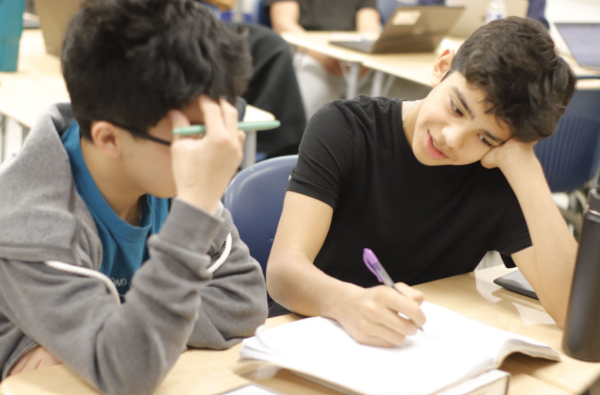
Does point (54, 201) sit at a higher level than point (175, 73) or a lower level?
lower

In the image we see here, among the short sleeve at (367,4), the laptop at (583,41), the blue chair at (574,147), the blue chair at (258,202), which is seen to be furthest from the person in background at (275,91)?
the short sleeve at (367,4)

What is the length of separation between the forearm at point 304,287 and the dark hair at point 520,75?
41 centimetres

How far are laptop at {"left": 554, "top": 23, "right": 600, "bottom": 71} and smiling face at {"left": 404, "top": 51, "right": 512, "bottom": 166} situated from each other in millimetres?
2308

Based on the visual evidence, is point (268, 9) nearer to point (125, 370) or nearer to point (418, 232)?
point (418, 232)

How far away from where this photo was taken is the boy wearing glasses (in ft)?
2.66

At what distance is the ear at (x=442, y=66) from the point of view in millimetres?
1372

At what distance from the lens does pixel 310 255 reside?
4.19 ft

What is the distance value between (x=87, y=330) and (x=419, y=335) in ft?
1.53

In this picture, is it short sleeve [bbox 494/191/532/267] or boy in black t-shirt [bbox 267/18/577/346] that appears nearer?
boy in black t-shirt [bbox 267/18/577/346]

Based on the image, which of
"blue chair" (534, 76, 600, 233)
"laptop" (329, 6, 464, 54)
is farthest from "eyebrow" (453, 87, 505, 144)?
"laptop" (329, 6, 464, 54)

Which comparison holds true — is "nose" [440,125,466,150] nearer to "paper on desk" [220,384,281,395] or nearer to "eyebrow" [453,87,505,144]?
"eyebrow" [453,87,505,144]

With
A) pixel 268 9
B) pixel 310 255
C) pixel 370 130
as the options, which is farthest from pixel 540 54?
pixel 268 9

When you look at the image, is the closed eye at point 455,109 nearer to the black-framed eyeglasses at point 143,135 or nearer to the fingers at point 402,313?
the fingers at point 402,313

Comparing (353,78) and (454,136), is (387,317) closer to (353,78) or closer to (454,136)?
(454,136)
